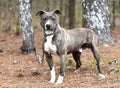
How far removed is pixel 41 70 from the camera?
10727 millimetres

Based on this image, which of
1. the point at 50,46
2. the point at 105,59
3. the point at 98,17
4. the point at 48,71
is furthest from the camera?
the point at 98,17

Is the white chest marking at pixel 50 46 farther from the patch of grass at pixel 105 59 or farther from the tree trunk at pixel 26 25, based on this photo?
the tree trunk at pixel 26 25

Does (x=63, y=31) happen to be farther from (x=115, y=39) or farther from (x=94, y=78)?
(x=115, y=39)

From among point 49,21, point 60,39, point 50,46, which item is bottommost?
point 50,46

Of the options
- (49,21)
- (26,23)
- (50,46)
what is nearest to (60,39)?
(50,46)

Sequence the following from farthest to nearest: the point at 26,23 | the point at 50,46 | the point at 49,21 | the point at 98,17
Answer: the point at 98,17 < the point at 26,23 < the point at 50,46 < the point at 49,21

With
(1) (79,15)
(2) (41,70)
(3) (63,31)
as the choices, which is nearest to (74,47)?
(3) (63,31)

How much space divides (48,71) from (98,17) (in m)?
4.21

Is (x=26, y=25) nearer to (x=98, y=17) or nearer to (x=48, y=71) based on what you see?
(x=98, y=17)

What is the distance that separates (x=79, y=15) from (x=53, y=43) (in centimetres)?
1960

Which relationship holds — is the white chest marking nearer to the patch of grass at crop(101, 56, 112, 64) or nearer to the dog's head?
the dog's head

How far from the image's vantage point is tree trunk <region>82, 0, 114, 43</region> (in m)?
13.9

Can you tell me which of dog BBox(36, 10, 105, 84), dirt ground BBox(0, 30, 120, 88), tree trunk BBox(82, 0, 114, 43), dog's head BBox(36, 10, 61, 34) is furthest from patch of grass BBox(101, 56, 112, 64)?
dog's head BBox(36, 10, 61, 34)

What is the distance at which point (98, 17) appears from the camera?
14.0 metres
